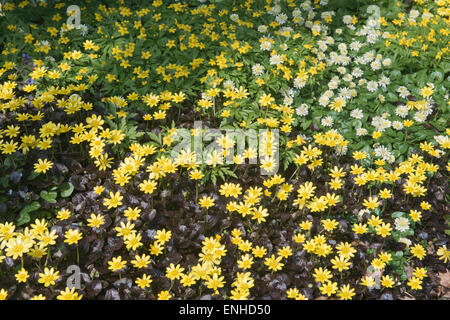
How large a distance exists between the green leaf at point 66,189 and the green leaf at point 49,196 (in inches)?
2.4

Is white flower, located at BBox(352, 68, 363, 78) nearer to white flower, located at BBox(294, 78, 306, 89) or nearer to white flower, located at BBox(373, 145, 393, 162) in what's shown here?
white flower, located at BBox(294, 78, 306, 89)

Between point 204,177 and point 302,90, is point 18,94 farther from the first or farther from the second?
point 302,90

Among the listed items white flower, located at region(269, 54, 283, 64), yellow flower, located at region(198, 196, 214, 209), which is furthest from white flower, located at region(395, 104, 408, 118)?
yellow flower, located at region(198, 196, 214, 209)

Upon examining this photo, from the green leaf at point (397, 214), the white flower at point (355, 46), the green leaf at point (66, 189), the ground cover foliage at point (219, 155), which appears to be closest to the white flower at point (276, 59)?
the ground cover foliage at point (219, 155)

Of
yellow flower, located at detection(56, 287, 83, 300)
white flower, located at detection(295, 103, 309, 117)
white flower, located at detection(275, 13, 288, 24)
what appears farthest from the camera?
white flower, located at detection(275, 13, 288, 24)

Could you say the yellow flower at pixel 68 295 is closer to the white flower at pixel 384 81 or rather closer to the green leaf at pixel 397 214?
the green leaf at pixel 397 214

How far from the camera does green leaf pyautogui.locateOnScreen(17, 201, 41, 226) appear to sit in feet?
9.71

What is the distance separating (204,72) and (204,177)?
3.99 ft

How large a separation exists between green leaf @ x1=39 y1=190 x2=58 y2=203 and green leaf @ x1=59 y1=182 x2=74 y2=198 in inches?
2.4

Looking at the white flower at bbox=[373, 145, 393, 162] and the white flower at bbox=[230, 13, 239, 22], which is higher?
Answer: the white flower at bbox=[230, 13, 239, 22]

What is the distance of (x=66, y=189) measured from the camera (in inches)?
125

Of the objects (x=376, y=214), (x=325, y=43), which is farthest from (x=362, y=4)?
(x=376, y=214)

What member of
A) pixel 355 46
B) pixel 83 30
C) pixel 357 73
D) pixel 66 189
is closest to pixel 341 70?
pixel 357 73

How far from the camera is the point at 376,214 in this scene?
3.34 meters
